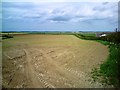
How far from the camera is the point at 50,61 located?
305cm

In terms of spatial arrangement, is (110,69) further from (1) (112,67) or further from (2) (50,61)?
(2) (50,61)

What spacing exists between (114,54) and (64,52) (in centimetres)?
74

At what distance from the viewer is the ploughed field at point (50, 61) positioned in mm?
2777

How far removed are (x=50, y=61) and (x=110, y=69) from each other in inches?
33.1

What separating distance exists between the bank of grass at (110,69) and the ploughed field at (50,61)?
69 millimetres

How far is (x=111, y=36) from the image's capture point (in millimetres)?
3287

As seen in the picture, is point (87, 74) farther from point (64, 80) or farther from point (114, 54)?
point (114, 54)

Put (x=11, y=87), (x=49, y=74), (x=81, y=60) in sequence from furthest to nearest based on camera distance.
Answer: (x=81, y=60) < (x=49, y=74) < (x=11, y=87)

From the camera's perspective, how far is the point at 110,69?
9.87 feet

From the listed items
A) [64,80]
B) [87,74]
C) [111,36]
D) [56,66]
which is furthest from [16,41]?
[111,36]

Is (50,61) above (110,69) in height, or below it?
above

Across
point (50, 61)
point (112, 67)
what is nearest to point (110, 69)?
point (112, 67)

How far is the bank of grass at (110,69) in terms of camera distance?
2.84 meters

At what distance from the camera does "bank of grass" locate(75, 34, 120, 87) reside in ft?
9.31
